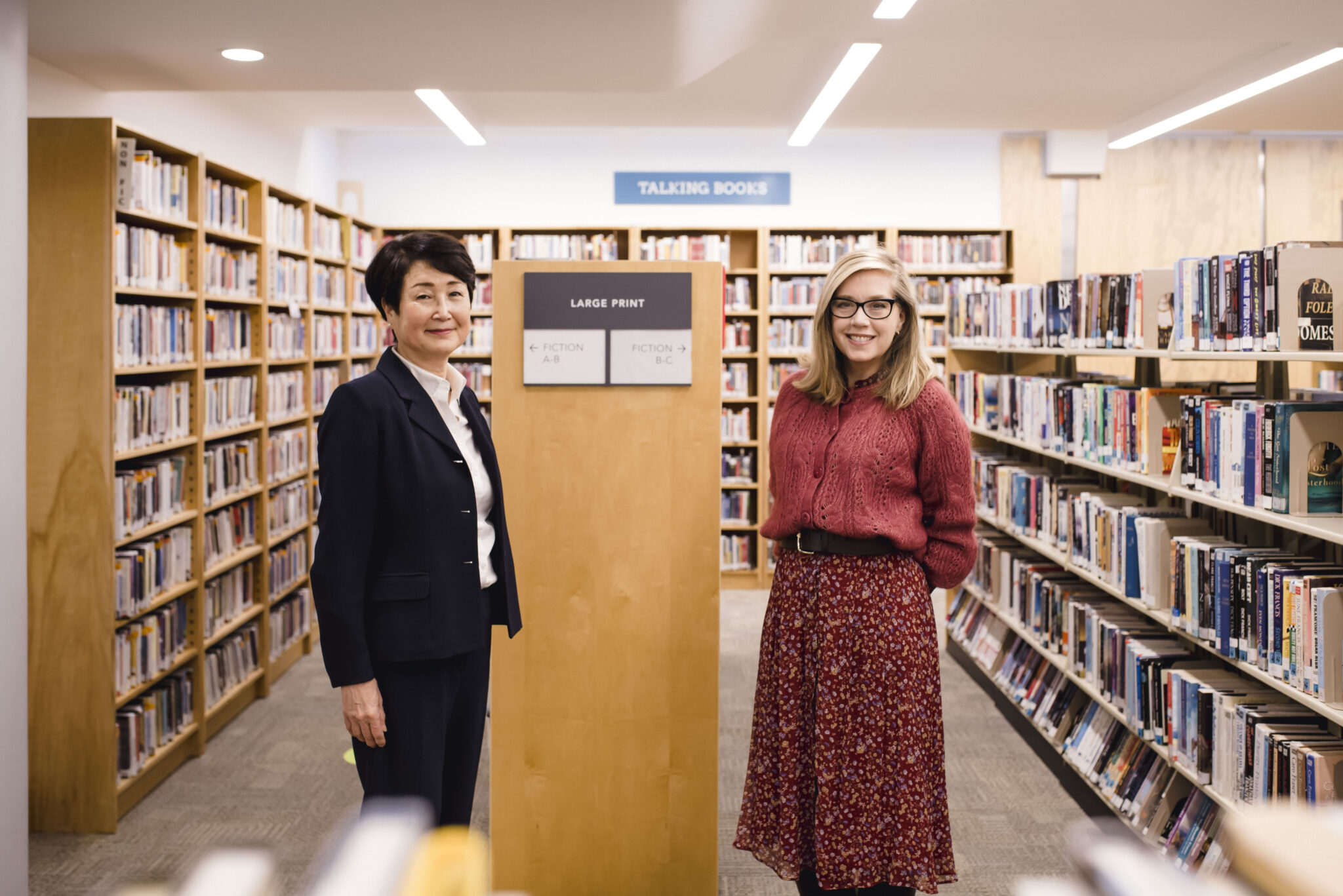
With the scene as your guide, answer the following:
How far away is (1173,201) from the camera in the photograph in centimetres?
748

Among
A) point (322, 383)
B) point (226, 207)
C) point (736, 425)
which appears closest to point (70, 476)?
point (226, 207)

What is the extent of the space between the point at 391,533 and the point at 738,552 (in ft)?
18.1

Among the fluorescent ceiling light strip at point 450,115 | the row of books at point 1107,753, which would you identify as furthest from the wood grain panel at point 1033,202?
the fluorescent ceiling light strip at point 450,115

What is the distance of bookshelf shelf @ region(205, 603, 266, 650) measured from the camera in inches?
161

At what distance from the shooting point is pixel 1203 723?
2672 millimetres

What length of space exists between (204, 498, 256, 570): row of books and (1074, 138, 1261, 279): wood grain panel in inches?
239

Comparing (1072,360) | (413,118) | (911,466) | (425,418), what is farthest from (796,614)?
(413,118)

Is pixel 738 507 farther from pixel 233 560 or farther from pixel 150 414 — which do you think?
pixel 150 414

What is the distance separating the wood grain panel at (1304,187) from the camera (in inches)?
292

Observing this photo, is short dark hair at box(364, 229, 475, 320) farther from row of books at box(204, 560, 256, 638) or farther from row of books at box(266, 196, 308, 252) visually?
row of books at box(266, 196, 308, 252)

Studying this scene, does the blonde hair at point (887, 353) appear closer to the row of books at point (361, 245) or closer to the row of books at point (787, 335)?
the row of books at point (361, 245)

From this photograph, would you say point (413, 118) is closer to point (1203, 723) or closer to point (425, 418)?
point (425, 418)

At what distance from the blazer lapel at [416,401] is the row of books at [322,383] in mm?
3677

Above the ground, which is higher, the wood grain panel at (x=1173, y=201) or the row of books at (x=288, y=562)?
the wood grain panel at (x=1173, y=201)
